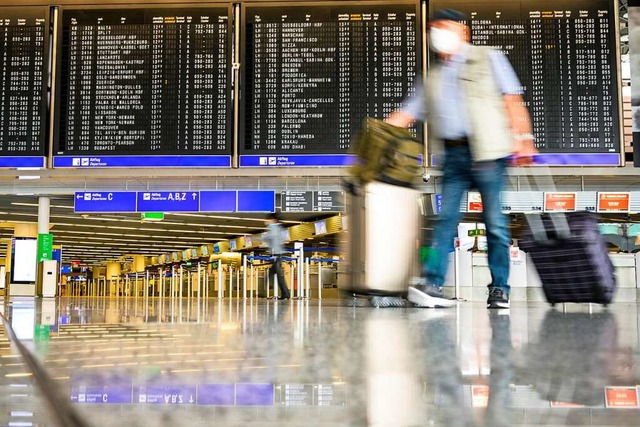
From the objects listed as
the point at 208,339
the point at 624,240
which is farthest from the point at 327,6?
the point at 208,339

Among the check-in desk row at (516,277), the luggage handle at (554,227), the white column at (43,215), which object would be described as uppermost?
the white column at (43,215)

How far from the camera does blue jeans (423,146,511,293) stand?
11.8 ft

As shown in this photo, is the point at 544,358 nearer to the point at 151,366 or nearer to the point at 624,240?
the point at 151,366

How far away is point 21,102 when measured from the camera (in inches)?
392

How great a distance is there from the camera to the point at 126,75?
9852mm

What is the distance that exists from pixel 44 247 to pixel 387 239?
9.35 meters

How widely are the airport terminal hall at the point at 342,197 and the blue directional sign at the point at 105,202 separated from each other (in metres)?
0.04

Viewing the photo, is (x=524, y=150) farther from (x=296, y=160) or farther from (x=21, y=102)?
(x=21, y=102)

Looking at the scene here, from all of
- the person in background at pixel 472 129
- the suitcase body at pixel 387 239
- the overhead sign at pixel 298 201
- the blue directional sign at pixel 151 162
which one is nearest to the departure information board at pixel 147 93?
the blue directional sign at pixel 151 162

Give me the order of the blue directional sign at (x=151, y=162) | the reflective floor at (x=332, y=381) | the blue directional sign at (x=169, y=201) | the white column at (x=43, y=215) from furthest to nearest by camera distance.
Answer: the white column at (x=43, y=215) → the blue directional sign at (x=169, y=201) → the blue directional sign at (x=151, y=162) → the reflective floor at (x=332, y=381)

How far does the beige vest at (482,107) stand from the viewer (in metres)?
3.50

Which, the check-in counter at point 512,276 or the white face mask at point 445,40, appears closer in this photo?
the white face mask at point 445,40

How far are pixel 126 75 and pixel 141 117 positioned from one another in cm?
65

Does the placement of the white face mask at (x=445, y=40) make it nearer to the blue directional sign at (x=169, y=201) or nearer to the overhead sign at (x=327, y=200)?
the overhead sign at (x=327, y=200)
